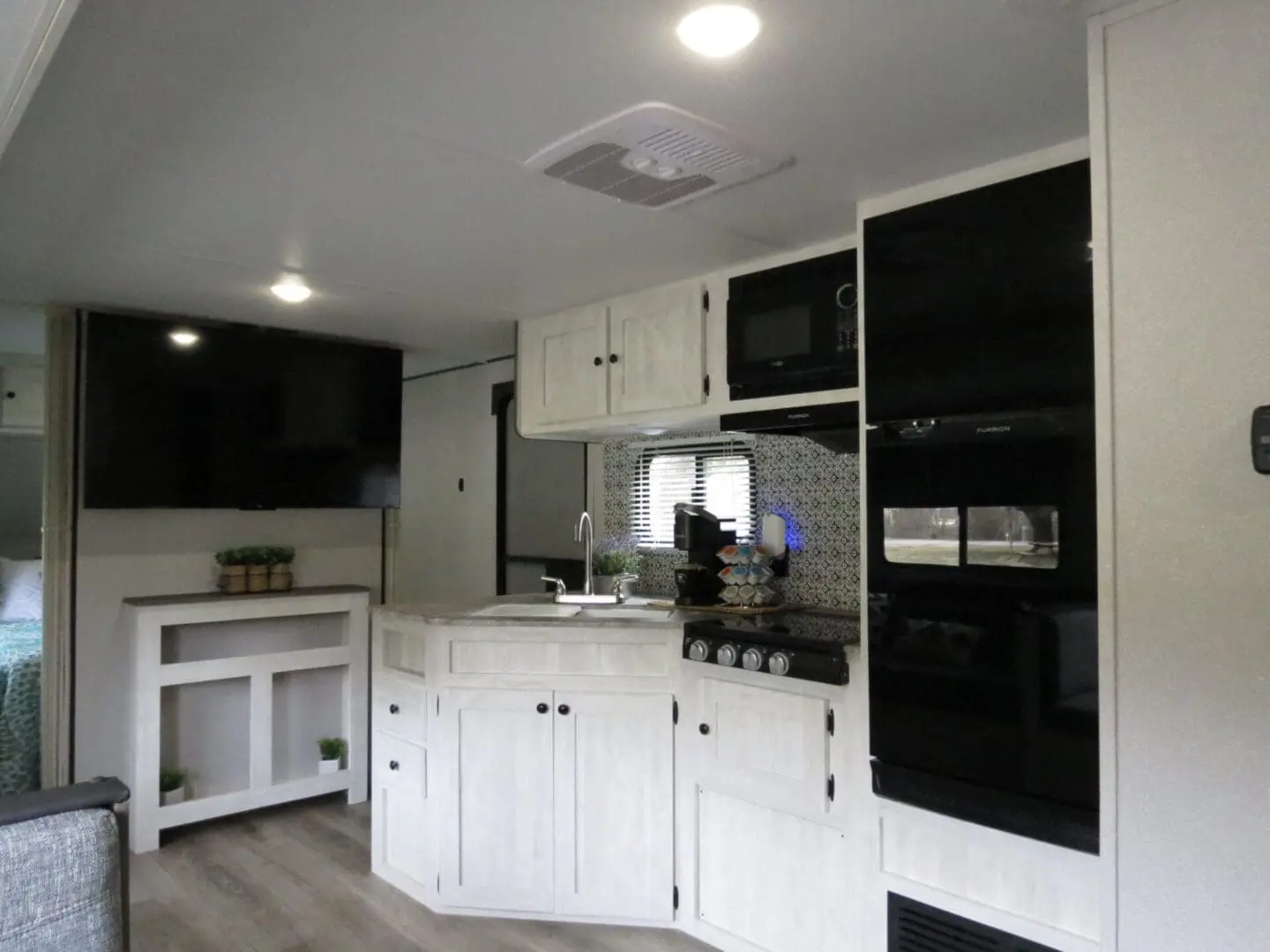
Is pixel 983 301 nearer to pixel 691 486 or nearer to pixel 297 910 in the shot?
pixel 691 486

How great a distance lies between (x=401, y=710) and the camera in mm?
3244

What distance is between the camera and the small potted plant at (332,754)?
418 centimetres

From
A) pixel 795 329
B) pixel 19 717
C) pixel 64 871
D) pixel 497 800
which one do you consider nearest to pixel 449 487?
pixel 19 717

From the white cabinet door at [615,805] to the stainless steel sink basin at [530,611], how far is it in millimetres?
325

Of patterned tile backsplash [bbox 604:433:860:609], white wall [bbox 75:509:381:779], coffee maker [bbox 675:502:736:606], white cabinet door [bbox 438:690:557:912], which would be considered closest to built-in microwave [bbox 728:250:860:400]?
patterned tile backsplash [bbox 604:433:860:609]

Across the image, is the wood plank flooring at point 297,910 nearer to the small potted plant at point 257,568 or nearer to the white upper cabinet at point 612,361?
the small potted plant at point 257,568

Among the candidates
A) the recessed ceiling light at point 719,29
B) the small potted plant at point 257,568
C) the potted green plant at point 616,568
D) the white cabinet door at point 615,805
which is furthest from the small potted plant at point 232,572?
the recessed ceiling light at point 719,29

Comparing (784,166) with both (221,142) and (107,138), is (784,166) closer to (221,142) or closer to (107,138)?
(221,142)

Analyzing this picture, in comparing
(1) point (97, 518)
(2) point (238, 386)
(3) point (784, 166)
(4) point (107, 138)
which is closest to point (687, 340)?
(3) point (784, 166)

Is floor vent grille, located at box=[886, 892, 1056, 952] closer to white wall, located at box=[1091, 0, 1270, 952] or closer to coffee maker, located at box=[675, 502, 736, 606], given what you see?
white wall, located at box=[1091, 0, 1270, 952]

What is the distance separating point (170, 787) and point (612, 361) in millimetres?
2642

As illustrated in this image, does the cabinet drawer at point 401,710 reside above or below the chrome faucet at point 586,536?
below

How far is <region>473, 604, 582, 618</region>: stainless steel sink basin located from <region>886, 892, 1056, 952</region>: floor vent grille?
138 cm

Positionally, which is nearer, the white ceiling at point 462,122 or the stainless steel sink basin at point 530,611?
the white ceiling at point 462,122
